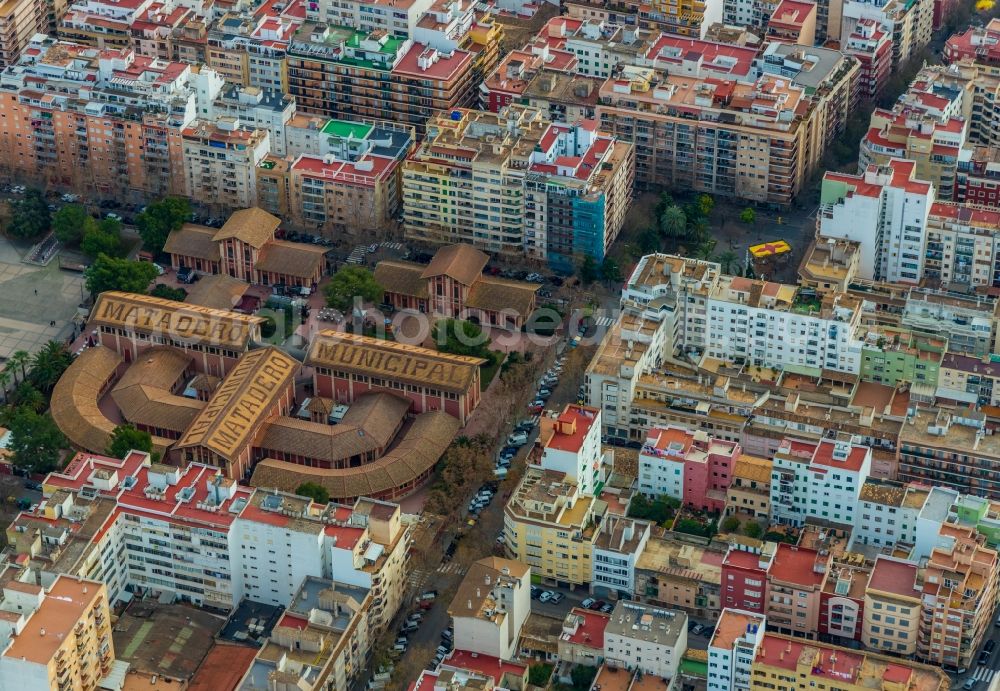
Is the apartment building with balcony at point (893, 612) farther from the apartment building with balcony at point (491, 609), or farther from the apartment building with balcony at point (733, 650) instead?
the apartment building with balcony at point (491, 609)

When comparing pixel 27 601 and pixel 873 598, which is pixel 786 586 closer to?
pixel 873 598

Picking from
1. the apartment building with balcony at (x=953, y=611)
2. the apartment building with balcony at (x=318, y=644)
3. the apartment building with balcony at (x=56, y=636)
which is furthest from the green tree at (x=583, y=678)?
the apartment building with balcony at (x=56, y=636)

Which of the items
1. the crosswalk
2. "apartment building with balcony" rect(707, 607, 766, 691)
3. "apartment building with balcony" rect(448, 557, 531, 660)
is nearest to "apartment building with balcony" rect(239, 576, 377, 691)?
"apartment building with balcony" rect(448, 557, 531, 660)

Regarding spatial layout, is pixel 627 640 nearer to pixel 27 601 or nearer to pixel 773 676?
pixel 773 676

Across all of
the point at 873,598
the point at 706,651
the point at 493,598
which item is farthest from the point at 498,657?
the point at 873,598

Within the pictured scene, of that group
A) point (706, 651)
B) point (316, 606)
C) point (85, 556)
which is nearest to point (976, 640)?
point (706, 651)
